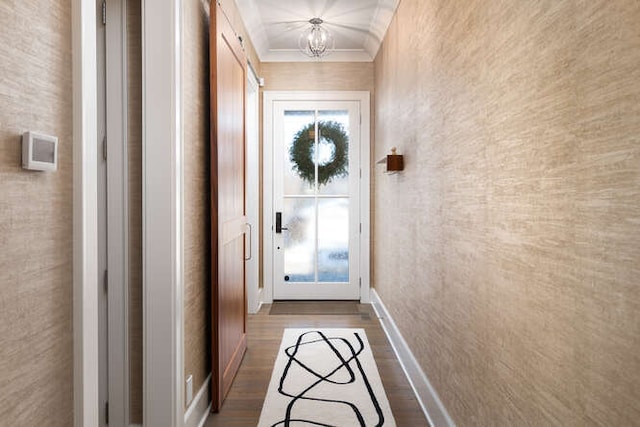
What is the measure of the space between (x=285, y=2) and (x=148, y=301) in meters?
2.72

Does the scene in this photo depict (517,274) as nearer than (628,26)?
No

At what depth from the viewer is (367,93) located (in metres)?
4.73

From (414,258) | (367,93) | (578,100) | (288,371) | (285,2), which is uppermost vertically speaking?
(285,2)

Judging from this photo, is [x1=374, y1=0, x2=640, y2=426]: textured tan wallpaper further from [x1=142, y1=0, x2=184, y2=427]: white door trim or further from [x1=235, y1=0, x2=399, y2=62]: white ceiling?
[x1=235, y1=0, x2=399, y2=62]: white ceiling

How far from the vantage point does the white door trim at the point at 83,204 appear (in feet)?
3.65

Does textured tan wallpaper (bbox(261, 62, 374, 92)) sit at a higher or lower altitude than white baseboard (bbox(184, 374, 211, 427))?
higher

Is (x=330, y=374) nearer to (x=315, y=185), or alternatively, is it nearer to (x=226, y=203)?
(x=226, y=203)

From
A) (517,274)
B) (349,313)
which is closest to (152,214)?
(517,274)

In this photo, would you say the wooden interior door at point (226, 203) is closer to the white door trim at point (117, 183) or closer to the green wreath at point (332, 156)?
the white door trim at point (117, 183)

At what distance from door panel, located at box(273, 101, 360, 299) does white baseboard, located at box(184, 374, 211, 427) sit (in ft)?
7.95

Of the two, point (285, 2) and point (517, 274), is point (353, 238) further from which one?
point (517, 274)

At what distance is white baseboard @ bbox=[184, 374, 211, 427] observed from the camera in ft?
6.81

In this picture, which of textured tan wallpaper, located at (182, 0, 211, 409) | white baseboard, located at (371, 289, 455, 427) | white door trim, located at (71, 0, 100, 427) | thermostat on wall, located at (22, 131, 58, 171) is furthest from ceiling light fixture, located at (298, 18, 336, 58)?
thermostat on wall, located at (22, 131, 58, 171)

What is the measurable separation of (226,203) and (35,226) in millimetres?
1604
